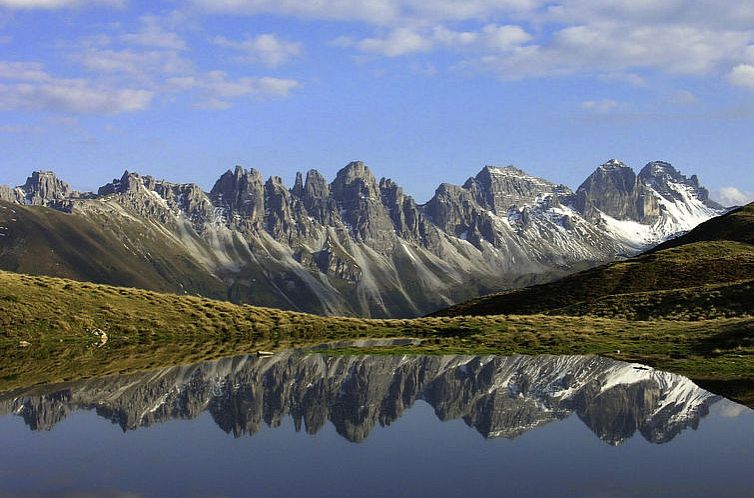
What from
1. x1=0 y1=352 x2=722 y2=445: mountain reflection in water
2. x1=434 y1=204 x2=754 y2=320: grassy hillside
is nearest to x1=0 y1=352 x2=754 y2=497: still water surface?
x1=0 y1=352 x2=722 y2=445: mountain reflection in water

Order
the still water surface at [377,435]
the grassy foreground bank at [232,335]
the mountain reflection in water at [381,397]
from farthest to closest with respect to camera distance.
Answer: the grassy foreground bank at [232,335]
the mountain reflection in water at [381,397]
the still water surface at [377,435]

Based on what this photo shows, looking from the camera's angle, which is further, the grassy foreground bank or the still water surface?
the grassy foreground bank

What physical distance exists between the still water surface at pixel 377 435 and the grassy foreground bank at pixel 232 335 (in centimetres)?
557

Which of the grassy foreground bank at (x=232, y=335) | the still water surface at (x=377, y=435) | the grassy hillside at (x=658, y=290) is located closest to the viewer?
the still water surface at (x=377, y=435)

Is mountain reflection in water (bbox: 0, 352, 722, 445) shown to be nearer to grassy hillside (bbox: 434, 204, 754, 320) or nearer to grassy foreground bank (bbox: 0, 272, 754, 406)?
grassy foreground bank (bbox: 0, 272, 754, 406)

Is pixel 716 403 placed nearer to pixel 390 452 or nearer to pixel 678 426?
pixel 678 426

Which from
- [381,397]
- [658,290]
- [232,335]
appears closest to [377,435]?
[381,397]

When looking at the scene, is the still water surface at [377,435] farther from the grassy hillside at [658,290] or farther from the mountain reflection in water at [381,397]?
the grassy hillside at [658,290]


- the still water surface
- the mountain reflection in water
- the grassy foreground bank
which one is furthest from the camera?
the grassy foreground bank

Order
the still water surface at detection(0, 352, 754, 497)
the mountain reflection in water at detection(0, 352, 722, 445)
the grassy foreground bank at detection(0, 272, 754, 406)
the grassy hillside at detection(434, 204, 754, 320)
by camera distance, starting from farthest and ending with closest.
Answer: the grassy hillside at detection(434, 204, 754, 320)
the grassy foreground bank at detection(0, 272, 754, 406)
the mountain reflection in water at detection(0, 352, 722, 445)
the still water surface at detection(0, 352, 754, 497)

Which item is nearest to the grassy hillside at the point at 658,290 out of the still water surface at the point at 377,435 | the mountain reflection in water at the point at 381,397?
the mountain reflection in water at the point at 381,397

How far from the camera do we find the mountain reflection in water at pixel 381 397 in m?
24.9

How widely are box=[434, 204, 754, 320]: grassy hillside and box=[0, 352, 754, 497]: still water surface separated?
3943 cm

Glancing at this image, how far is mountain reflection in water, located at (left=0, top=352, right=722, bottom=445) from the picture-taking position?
982 inches
